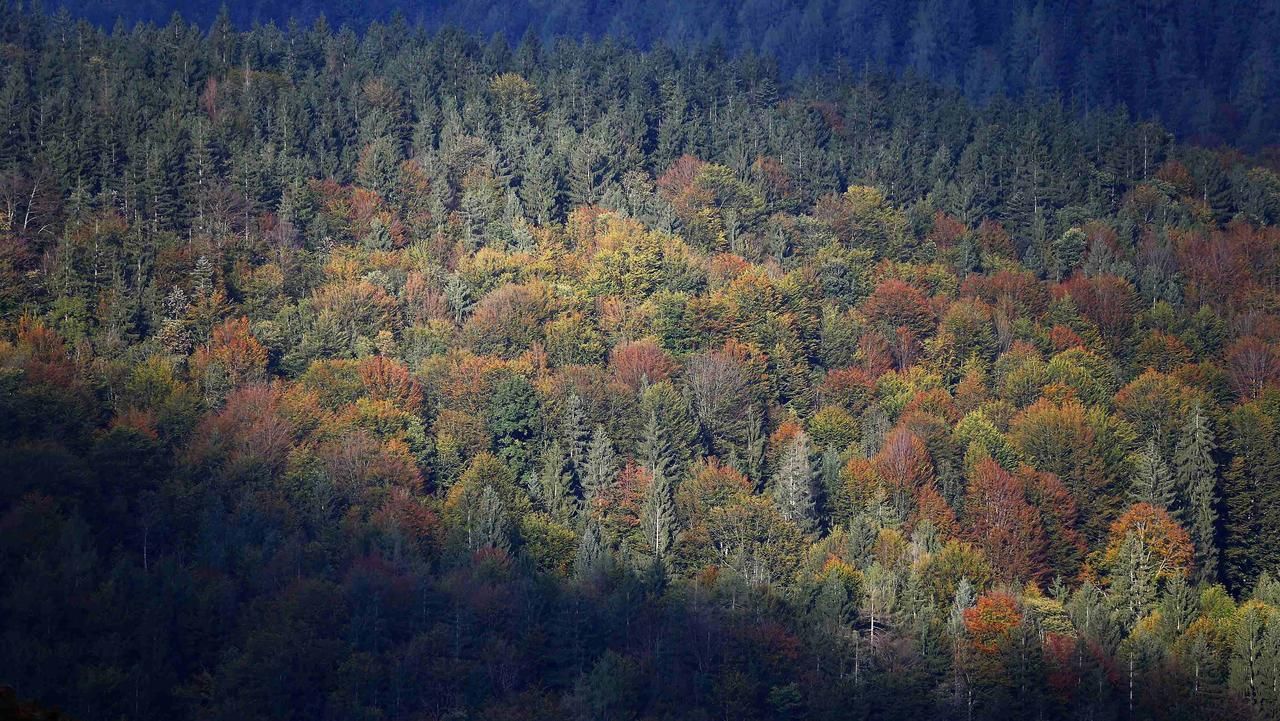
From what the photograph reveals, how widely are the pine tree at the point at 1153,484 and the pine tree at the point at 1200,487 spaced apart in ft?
3.90

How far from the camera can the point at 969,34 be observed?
644 feet

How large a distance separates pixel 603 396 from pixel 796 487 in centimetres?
1504

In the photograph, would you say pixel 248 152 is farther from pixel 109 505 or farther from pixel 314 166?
pixel 109 505

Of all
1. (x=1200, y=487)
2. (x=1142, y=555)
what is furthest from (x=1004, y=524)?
(x=1200, y=487)

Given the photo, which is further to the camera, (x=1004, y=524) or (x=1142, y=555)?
(x=1004, y=524)

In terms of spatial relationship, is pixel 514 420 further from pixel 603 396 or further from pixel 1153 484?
pixel 1153 484

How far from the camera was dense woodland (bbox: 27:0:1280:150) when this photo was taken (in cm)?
18250

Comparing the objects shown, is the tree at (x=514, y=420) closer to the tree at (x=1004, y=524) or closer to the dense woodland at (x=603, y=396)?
the dense woodland at (x=603, y=396)

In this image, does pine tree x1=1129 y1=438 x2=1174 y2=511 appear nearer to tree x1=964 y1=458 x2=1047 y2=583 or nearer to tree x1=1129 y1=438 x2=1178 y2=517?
tree x1=1129 y1=438 x2=1178 y2=517

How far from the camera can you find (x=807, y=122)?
506 feet

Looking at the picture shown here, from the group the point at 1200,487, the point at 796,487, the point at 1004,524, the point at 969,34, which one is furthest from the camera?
the point at 969,34

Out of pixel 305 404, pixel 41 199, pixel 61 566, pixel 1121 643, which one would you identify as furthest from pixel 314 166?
pixel 1121 643

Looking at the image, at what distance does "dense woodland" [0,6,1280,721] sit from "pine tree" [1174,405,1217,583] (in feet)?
0.94

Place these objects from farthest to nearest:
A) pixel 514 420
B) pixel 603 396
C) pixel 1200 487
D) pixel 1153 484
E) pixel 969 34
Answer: pixel 969 34 < pixel 603 396 < pixel 514 420 < pixel 1200 487 < pixel 1153 484
